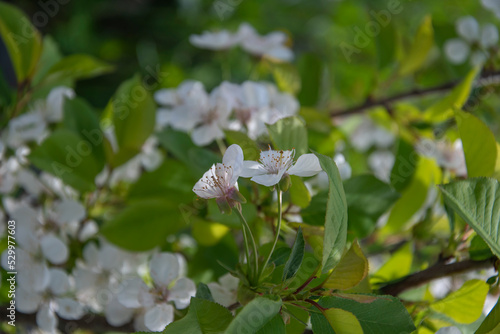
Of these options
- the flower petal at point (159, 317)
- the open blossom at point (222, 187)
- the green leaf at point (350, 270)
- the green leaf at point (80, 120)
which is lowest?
the flower petal at point (159, 317)

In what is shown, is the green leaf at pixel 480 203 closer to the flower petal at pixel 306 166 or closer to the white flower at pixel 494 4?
the flower petal at pixel 306 166

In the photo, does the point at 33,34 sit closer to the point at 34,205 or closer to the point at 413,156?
the point at 34,205

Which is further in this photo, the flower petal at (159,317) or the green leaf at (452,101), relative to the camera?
the green leaf at (452,101)

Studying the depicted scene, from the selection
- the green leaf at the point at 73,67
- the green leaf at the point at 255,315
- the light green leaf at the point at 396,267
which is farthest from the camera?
the green leaf at the point at 73,67

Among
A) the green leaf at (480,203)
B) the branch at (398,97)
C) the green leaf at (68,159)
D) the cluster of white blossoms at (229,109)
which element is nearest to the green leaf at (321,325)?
the green leaf at (480,203)

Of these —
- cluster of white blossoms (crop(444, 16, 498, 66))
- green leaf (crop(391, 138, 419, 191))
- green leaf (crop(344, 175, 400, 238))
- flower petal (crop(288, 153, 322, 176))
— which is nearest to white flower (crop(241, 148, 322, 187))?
flower petal (crop(288, 153, 322, 176))

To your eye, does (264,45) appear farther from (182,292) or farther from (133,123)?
(182,292)
